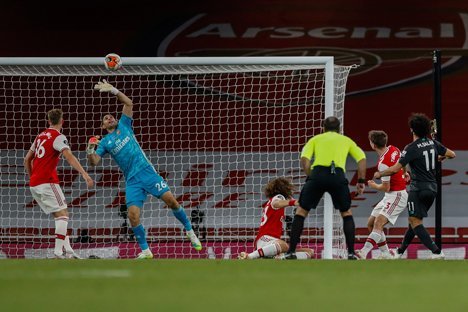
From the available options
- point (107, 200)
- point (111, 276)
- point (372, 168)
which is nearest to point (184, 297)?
point (111, 276)

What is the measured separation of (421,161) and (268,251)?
203 cm

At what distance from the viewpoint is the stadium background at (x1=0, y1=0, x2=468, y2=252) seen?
59.0ft

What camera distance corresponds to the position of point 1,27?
1808 cm

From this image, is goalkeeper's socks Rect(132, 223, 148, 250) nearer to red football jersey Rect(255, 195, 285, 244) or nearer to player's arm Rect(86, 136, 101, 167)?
player's arm Rect(86, 136, 101, 167)

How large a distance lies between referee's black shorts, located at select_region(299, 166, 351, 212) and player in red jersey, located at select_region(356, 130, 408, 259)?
9.18 ft

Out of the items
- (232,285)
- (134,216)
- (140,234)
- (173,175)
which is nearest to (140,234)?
(140,234)

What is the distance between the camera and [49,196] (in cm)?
1159

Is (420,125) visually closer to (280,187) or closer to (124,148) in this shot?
(280,187)

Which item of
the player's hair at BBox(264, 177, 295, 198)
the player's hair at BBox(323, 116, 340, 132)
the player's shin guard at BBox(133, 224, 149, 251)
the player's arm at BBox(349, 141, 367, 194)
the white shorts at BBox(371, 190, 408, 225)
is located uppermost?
the player's hair at BBox(323, 116, 340, 132)

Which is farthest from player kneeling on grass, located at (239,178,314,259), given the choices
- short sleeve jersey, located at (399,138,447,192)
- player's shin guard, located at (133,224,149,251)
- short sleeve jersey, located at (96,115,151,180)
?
short sleeve jersey, located at (96,115,151,180)

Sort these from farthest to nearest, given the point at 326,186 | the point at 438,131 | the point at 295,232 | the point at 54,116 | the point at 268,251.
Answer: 1. the point at 438,131
2. the point at 268,251
3. the point at 54,116
4. the point at 295,232
5. the point at 326,186

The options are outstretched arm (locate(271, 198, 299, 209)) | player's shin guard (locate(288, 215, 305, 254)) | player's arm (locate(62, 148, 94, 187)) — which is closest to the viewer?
player's shin guard (locate(288, 215, 305, 254))

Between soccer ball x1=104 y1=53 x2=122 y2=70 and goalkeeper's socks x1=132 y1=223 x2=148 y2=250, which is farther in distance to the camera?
soccer ball x1=104 y1=53 x2=122 y2=70

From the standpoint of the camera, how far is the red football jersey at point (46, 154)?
1140cm
